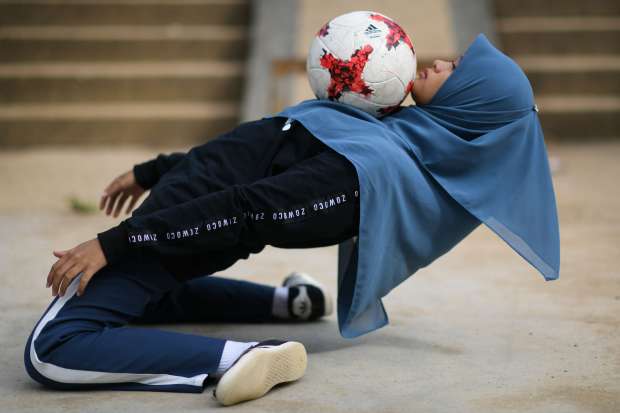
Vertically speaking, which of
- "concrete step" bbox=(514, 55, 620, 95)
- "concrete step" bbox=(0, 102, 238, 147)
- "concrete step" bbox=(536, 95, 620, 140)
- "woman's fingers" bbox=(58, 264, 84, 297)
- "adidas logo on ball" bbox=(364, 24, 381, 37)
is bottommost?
"concrete step" bbox=(0, 102, 238, 147)

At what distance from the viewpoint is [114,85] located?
8094mm

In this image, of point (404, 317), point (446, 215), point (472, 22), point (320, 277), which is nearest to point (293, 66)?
point (472, 22)

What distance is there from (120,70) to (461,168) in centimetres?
588

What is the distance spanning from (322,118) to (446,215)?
0.49 m

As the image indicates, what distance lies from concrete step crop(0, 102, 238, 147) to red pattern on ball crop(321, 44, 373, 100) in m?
4.98

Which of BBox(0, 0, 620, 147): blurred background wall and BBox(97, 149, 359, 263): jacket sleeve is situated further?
BBox(0, 0, 620, 147): blurred background wall

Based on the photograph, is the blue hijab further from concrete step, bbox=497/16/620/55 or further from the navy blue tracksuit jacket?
concrete step, bbox=497/16/620/55

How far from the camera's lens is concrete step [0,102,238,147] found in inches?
306

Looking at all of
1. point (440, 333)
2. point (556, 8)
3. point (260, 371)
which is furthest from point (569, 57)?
point (260, 371)

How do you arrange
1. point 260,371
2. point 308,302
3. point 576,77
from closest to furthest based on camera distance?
point 260,371, point 308,302, point 576,77

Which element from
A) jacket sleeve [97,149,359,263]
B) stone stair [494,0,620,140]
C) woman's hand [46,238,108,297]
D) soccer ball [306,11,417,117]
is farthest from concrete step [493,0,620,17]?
woman's hand [46,238,108,297]

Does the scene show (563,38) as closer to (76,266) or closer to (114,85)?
(114,85)

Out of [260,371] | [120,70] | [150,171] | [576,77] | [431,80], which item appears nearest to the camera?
[260,371]

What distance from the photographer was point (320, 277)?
4.10 m
